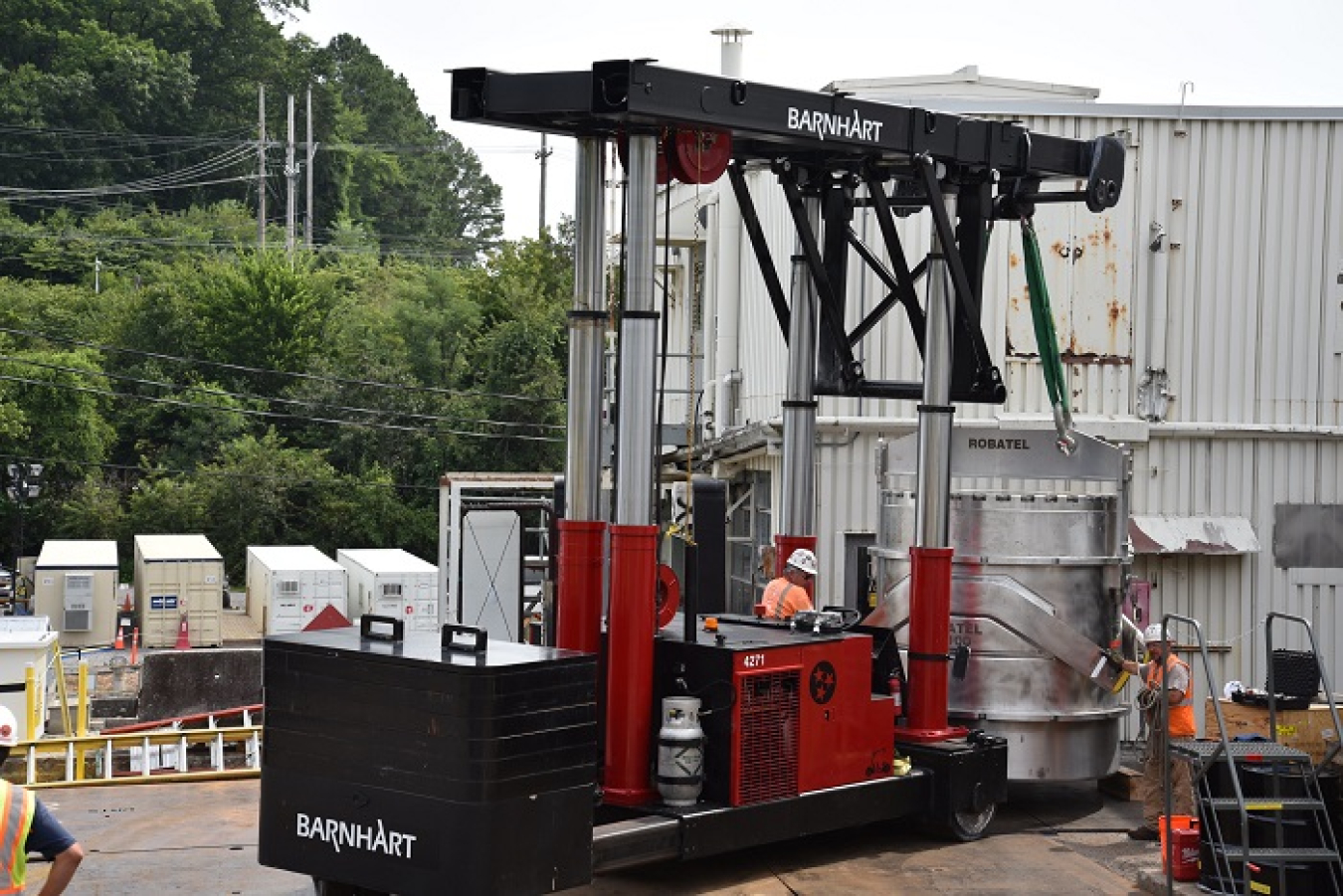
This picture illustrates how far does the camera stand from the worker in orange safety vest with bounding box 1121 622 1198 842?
1347 centimetres

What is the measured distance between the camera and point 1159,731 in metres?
13.8

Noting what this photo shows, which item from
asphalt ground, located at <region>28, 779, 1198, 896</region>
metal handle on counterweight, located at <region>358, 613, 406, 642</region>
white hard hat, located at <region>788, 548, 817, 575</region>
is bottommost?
asphalt ground, located at <region>28, 779, 1198, 896</region>

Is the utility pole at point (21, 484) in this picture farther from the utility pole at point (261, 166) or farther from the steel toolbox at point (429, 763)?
the steel toolbox at point (429, 763)

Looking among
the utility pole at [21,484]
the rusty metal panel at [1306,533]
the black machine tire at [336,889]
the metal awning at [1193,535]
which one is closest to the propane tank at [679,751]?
the black machine tire at [336,889]

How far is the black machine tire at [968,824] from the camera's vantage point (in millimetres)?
13469

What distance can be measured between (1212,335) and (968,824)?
29.1 ft

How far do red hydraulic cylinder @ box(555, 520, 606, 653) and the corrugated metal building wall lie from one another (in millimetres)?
9037

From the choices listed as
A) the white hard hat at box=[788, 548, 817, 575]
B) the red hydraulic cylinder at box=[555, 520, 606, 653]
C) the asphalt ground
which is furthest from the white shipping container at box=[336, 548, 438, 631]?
the red hydraulic cylinder at box=[555, 520, 606, 653]

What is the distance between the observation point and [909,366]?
2045 centimetres

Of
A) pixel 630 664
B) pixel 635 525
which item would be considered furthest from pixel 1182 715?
pixel 635 525

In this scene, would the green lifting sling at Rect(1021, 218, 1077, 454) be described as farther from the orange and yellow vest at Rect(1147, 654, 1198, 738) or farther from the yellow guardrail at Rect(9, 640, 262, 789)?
the yellow guardrail at Rect(9, 640, 262, 789)

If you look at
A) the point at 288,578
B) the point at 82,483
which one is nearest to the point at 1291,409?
the point at 288,578

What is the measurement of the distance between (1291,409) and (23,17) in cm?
8369

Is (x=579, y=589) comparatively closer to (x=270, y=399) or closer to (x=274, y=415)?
(x=274, y=415)
